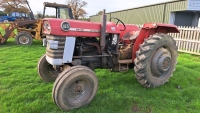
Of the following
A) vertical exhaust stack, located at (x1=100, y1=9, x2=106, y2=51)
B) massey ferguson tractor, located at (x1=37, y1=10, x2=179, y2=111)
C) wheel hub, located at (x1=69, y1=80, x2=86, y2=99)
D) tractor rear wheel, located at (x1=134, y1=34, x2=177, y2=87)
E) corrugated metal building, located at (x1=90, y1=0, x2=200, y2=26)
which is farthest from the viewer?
corrugated metal building, located at (x1=90, y1=0, x2=200, y2=26)

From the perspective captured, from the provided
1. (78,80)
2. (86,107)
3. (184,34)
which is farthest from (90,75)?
(184,34)

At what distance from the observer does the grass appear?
271 centimetres

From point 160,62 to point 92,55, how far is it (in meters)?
1.45

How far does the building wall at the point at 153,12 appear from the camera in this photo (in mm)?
11303

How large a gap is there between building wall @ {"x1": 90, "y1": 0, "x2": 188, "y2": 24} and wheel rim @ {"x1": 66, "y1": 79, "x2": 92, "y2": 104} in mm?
10520

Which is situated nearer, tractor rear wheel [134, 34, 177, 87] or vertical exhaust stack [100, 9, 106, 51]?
vertical exhaust stack [100, 9, 106, 51]

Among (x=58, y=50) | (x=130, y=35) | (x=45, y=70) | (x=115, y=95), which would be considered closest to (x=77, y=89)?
(x=58, y=50)

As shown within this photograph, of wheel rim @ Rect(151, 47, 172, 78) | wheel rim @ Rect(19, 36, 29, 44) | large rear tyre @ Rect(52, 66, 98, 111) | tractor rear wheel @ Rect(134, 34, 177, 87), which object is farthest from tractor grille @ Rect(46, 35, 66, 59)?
wheel rim @ Rect(19, 36, 29, 44)

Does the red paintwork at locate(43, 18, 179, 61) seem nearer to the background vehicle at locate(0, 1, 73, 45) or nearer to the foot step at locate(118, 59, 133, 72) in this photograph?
the foot step at locate(118, 59, 133, 72)

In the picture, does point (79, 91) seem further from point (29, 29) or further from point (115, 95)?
point (29, 29)

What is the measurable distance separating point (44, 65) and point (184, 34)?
7.46 metres

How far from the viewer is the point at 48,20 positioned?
2.49 m

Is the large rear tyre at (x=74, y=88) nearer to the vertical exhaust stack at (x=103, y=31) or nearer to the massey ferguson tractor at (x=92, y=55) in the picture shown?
the massey ferguson tractor at (x=92, y=55)

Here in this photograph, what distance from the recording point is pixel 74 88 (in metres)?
2.67
